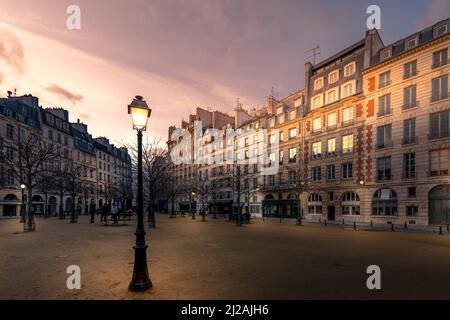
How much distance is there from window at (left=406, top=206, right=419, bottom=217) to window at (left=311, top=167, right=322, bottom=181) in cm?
1141

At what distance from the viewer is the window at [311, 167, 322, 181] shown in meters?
36.9

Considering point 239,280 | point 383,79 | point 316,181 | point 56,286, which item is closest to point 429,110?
point 383,79

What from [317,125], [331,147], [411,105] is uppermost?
[411,105]

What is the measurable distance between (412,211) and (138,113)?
30150 millimetres

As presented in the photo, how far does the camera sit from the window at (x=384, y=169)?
1144 inches

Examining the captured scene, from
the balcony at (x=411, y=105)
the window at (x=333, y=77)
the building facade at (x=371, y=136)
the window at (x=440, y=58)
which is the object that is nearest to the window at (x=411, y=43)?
the building facade at (x=371, y=136)

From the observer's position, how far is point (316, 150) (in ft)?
123

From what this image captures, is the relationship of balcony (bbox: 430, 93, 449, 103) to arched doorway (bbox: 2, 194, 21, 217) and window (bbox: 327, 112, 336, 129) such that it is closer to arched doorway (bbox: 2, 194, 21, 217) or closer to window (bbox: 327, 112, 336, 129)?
window (bbox: 327, 112, 336, 129)

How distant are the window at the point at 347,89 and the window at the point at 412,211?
604 inches

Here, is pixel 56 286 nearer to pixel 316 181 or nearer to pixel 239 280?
pixel 239 280

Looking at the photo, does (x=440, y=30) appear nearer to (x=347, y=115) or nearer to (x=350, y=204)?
(x=347, y=115)

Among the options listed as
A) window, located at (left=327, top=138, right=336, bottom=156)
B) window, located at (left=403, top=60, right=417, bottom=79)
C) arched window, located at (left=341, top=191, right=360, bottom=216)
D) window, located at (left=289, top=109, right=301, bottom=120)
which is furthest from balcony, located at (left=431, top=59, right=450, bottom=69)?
window, located at (left=289, top=109, right=301, bottom=120)

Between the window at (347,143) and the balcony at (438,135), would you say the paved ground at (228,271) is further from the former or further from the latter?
the window at (347,143)

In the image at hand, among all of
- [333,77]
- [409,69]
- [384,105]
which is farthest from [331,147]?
[409,69]
